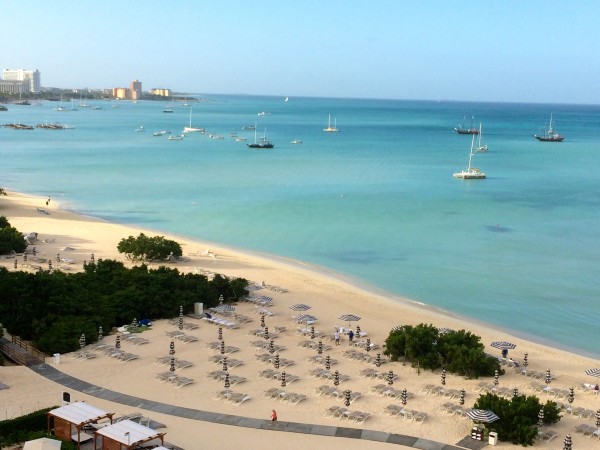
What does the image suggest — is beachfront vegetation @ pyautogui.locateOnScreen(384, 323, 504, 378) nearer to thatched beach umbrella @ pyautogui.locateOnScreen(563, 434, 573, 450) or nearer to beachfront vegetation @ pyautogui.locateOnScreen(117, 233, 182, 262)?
thatched beach umbrella @ pyautogui.locateOnScreen(563, 434, 573, 450)

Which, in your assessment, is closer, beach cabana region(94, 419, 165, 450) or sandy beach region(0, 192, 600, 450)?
beach cabana region(94, 419, 165, 450)

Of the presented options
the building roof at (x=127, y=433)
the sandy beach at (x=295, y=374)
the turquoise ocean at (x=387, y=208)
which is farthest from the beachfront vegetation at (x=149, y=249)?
the building roof at (x=127, y=433)

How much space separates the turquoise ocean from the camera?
122 ft

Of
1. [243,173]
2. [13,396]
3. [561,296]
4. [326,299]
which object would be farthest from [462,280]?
[243,173]

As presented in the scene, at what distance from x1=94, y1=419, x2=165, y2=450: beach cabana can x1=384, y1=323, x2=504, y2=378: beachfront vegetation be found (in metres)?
11.4

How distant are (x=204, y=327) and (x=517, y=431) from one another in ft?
45.8

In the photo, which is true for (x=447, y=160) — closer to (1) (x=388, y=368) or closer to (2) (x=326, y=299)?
(2) (x=326, y=299)

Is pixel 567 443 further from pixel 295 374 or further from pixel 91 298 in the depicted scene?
pixel 91 298

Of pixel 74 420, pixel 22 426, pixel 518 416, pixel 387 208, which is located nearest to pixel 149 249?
pixel 22 426

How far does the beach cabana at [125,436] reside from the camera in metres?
16.5

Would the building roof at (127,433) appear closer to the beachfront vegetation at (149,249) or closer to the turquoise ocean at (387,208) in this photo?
the turquoise ocean at (387,208)

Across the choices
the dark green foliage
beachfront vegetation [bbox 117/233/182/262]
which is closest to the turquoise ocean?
beachfront vegetation [bbox 117/233/182/262]

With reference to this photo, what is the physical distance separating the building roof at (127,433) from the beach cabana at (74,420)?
728mm

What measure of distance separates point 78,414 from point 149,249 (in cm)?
2173
